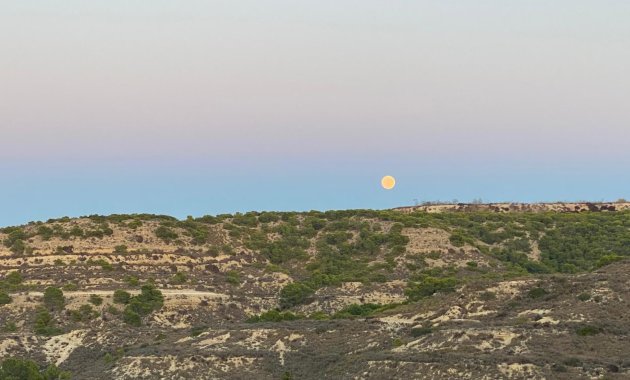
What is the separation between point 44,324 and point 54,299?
4644 mm

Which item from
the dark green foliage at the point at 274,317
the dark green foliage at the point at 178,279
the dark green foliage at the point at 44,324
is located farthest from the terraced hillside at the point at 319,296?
the dark green foliage at the point at 178,279

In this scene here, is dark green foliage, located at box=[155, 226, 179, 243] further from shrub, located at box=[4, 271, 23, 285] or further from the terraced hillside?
shrub, located at box=[4, 271, 23, 285]

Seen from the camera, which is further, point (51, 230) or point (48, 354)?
point (51, 230)

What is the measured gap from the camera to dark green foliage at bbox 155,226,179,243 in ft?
363

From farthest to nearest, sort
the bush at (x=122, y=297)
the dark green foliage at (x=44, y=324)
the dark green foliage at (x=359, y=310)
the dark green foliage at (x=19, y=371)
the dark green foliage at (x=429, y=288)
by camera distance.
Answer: the bush at (x=122, y=297)
the dark green foliage at (x=429, y=288)
the dark green foliage at (x=359, y=310)
the dark green foliage at (x=44, y=324)
the dark green foliage at (x=19, y=371)

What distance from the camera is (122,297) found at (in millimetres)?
85812

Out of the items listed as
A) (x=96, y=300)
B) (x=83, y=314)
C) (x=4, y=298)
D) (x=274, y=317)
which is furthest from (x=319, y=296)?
(x=4, y=298)

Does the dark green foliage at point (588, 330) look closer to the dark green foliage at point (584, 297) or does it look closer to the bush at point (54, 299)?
the dark green foliage at point (584, 297)

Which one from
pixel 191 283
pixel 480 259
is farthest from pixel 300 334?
pixel 480 259

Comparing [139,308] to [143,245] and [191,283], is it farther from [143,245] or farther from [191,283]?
[143,245]

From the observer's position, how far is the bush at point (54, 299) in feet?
273

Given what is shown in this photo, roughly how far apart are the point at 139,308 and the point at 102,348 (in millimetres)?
15107

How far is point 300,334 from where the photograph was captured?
63.8m

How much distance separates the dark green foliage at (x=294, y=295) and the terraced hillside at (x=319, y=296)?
16 cm
